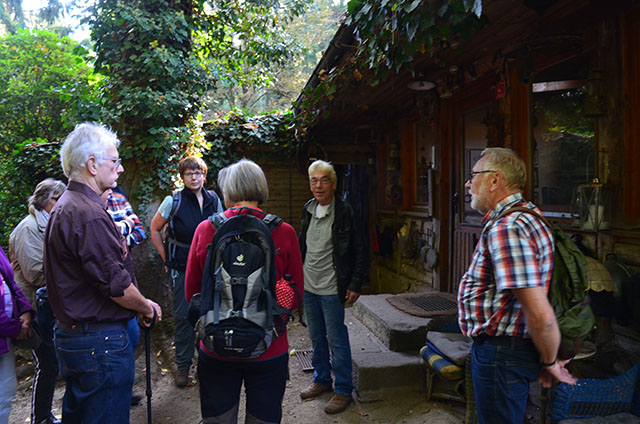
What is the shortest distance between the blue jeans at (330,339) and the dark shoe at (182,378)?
1.36 metres

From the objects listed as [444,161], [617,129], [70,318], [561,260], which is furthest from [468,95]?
[70,318]

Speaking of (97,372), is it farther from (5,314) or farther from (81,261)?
(5,314)

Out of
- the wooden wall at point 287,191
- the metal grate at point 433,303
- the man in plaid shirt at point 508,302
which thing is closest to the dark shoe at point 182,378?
the metal grate at point 433,303

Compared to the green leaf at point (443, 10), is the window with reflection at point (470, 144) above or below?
below

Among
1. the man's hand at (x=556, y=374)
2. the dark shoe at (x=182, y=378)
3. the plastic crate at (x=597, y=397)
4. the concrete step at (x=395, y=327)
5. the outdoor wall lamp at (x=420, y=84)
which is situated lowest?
the dark shoe at (x=182, y=378)

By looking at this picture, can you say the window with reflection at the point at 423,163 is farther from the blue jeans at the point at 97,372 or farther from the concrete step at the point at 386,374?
the blue jeans at the point at 97,372

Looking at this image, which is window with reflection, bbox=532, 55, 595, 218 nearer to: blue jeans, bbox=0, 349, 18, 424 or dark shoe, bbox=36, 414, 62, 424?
blue jeans, bbox=0, 349, 18, 424

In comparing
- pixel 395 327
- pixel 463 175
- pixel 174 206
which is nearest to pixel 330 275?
pixel 395 327

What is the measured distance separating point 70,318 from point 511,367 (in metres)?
1.94

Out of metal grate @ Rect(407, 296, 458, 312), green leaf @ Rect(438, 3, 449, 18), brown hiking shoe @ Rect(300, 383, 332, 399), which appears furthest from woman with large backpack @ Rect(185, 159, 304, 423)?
metal grate @ Rect(407, 296, 458, 312)

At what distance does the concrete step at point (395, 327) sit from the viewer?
3662mm

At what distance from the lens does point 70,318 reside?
5.79ft

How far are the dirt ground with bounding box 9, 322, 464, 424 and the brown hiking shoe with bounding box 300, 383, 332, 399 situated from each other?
4cm

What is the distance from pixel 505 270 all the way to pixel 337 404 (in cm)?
220
